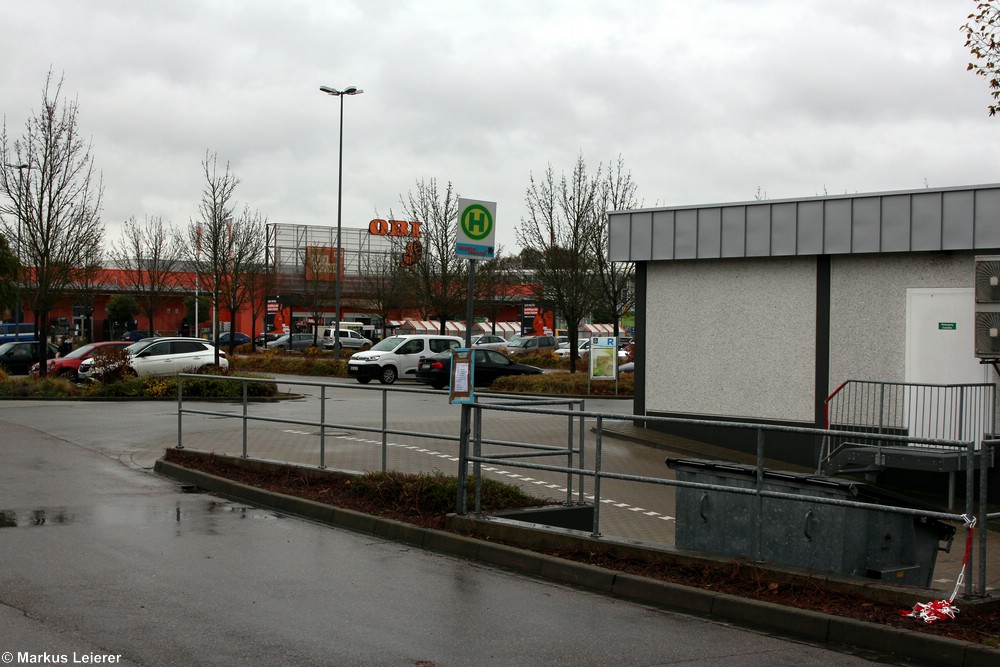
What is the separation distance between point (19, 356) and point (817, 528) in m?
36.9

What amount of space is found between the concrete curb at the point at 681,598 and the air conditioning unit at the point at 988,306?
814cm

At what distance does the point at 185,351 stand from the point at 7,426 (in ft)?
42.5

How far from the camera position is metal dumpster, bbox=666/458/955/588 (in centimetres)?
752

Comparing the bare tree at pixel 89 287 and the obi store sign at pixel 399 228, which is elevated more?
the obi store sign at pixel 399 228

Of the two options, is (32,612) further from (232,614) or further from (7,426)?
(7,426)

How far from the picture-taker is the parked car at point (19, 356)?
38344 millimetres

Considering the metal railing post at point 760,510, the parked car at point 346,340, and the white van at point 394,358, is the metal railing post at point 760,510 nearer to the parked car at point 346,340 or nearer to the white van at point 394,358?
the white van at point 394,358

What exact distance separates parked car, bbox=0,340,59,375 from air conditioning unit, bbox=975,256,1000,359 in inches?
1341

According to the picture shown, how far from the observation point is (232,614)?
6.86 m

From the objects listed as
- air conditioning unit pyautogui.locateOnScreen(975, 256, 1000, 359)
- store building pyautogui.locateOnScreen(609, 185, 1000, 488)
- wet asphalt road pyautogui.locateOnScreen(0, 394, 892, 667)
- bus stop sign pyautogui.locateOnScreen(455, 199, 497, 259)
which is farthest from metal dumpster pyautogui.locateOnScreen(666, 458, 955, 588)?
store building pyautogui.locateOnScreen(609, 185, 1000, 488)

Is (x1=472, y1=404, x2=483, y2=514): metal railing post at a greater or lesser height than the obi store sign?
lesser

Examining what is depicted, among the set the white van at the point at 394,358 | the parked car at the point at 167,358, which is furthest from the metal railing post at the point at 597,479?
the white van at the point at 394,358

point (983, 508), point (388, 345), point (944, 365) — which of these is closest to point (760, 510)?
point (983, 508)

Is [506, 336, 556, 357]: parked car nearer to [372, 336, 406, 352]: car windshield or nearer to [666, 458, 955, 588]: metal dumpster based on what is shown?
[372, 336, 406, 352]: car windshield
